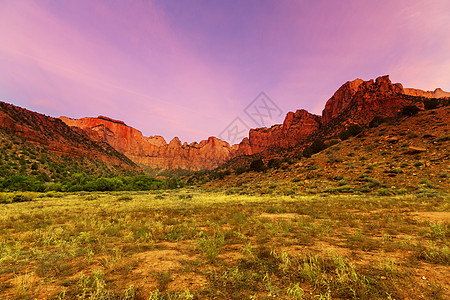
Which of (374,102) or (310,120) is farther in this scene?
(310,120)

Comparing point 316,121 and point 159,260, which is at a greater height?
point 316,121

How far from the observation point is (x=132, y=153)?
627 feet

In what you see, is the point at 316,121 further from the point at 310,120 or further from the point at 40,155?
the point at 40,155

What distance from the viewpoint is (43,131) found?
59.1 meters

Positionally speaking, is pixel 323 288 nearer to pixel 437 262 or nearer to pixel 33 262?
pixel 437 262

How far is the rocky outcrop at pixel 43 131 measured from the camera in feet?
164

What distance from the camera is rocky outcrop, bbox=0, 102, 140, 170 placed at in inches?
1971

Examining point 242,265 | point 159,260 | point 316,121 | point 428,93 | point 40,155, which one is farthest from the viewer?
point 428,93

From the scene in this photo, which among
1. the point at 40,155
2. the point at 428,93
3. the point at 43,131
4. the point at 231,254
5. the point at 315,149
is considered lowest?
the point at 231,254


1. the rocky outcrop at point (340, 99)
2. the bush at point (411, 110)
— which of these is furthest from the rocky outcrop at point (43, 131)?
Answer: the rocky outcrop at point (340, 99)

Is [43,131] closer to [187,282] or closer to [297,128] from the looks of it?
[187,282]

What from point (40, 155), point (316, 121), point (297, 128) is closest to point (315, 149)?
point (297, 128)

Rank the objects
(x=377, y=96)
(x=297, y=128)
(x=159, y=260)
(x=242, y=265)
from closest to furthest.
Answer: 1. (x=242, y=265)
2. (x=159, y=260)
3. (x=377, y=96)
4. (x=297, y=128)

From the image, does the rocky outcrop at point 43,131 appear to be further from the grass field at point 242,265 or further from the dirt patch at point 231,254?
the dirt patch at point 231,254
